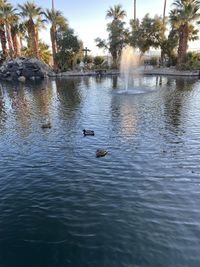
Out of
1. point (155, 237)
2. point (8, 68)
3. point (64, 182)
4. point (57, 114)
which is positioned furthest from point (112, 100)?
point (8, 68)

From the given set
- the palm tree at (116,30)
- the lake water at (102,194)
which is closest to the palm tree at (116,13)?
the palm tree at (116,30)

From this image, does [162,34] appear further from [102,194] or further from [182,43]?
[102,194]

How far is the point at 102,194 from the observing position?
12.3 m

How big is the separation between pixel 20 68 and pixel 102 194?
65.1 m

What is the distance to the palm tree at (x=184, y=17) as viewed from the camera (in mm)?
60844

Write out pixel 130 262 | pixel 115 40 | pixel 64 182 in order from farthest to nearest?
pixel 115 40, pixel 64 182, pixel 130 262

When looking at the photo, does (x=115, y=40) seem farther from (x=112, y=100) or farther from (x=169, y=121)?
(x=169, y=121)

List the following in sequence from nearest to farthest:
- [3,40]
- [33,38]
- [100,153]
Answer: [100,153], [33,38], [3,40]

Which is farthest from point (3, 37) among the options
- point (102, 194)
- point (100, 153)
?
point (102, 194)

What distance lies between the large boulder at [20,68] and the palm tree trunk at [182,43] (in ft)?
124

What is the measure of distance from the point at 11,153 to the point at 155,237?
11.6 metres

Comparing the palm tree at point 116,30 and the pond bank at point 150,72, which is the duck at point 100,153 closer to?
the pond bank at point 150,72

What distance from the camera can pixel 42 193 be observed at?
1249 cm

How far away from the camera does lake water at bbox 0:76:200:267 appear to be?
8781 millimetres
